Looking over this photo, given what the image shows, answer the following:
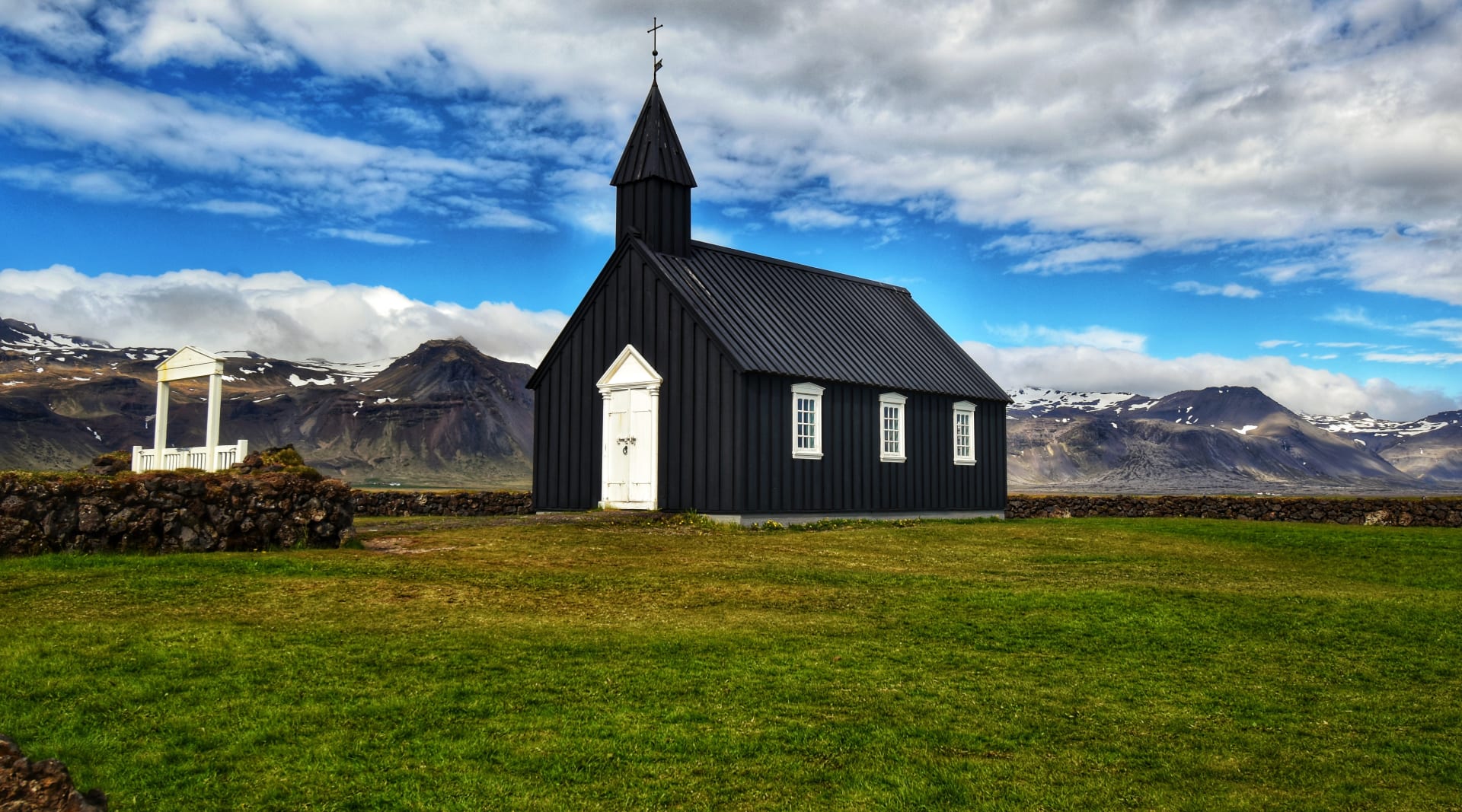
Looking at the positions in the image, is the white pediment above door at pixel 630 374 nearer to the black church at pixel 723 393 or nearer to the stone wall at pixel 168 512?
the black church at pixel 723 393

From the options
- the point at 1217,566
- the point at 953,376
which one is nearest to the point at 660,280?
the point at 953,376

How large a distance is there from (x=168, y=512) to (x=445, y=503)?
20.0 metres

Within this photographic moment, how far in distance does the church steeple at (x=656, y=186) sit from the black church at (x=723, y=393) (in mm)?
50

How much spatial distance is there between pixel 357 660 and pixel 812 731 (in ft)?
14.7

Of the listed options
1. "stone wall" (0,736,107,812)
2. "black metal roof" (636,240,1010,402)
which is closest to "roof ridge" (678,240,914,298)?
"black metal roof" (636,240,1010,402)

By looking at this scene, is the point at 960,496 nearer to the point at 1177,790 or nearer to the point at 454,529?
the point at 454,529

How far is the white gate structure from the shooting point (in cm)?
2234

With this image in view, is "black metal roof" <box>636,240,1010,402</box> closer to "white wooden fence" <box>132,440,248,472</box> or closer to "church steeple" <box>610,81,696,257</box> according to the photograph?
"church steeple" <box>610,81,696,257</box>

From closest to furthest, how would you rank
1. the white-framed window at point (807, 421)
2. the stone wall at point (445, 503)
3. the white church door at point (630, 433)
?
the white church door at point (630, 433), the white-framed window at point (807, 421), the stone wall at point (445, 503)

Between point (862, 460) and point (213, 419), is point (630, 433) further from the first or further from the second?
point (213, 419)

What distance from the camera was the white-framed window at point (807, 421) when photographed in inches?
1071

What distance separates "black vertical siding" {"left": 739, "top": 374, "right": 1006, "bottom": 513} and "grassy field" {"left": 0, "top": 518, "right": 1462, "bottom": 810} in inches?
354

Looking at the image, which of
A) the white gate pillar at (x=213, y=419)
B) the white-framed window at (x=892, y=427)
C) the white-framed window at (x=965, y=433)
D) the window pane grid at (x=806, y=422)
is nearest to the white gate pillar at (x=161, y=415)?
the white gate pillar at (x=213, y=419)

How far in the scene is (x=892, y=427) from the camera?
101 ft
